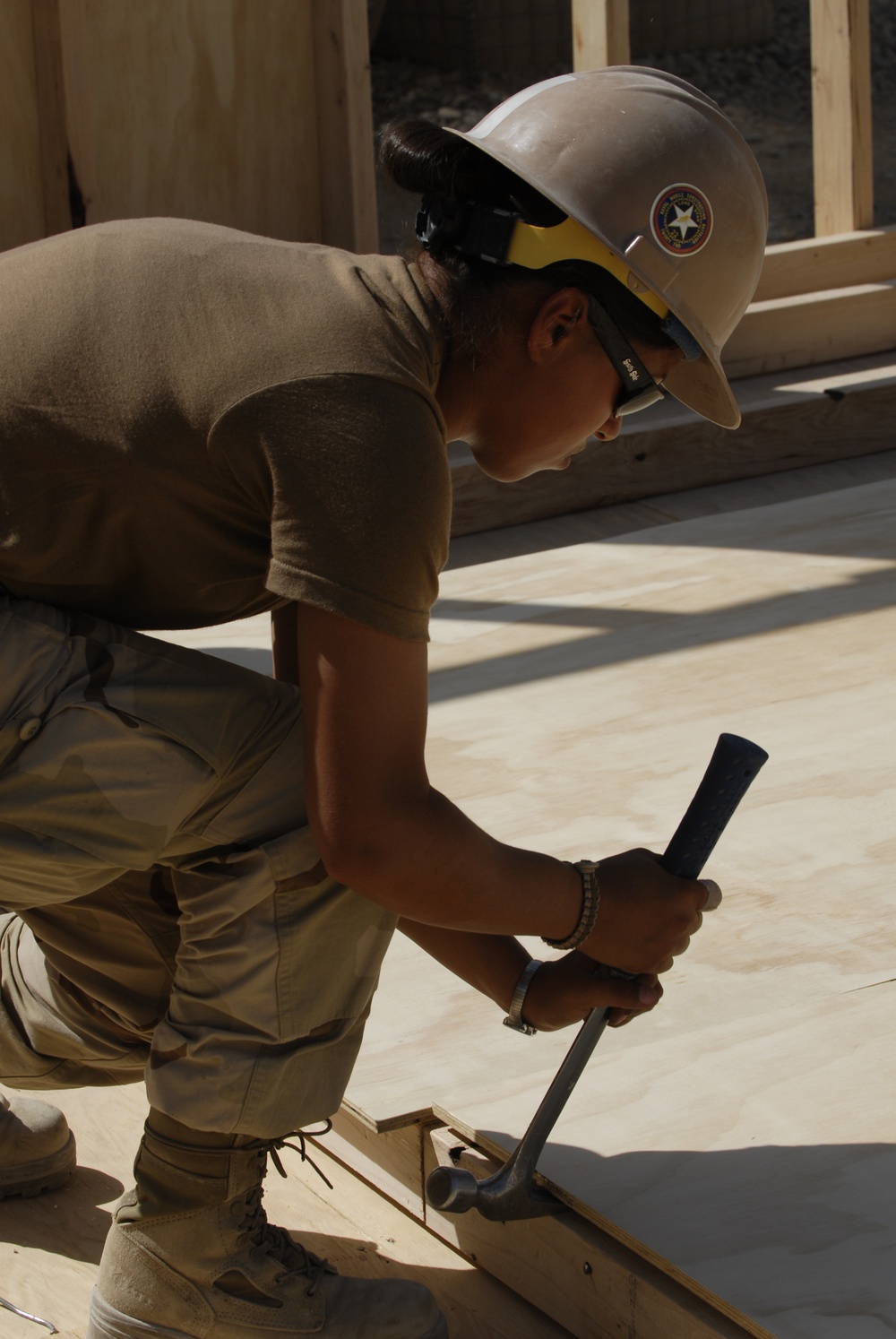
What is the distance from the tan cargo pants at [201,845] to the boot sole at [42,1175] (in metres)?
0.38

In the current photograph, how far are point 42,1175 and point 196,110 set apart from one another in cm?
399

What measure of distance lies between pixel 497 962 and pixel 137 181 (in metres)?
3.88

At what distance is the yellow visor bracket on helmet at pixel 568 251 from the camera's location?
5.34ft

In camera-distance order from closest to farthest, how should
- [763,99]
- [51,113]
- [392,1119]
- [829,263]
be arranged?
[392,1119] → [51,113] → [829,263] → [763,99]

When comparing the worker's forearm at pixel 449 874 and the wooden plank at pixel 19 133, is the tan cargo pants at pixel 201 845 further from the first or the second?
the wooden plank at pixel 19 133

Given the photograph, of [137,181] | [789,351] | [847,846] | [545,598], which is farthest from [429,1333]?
[789,351]

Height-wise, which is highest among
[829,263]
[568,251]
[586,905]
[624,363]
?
[568,251]

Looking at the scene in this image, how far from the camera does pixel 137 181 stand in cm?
509

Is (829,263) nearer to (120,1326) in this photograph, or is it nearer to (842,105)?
(842,105)

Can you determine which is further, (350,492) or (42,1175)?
(42,1175)

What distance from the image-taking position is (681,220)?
1722 mm

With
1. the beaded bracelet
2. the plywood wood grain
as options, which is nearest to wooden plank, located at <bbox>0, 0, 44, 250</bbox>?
the plywood wood grain

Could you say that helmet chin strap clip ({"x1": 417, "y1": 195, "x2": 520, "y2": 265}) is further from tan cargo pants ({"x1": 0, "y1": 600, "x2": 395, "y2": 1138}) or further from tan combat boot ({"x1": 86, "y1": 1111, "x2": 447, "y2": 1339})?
tan combat boot ({"x1": 86, "y1": 1111, "x2": 447, "y2": 1339})

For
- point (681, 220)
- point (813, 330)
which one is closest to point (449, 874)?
point (681, 220)
